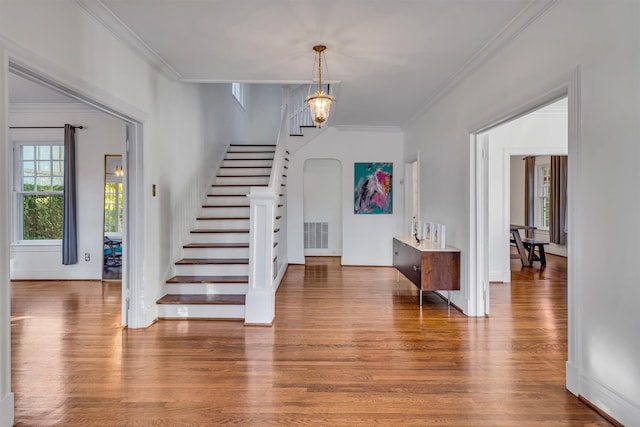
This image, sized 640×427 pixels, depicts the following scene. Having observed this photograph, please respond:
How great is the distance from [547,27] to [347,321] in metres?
3.11

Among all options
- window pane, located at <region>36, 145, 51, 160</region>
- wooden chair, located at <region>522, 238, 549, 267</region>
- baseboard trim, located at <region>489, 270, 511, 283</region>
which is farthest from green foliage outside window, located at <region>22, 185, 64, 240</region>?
wooden chair, located at <region>522, 238, 549, 267</region>

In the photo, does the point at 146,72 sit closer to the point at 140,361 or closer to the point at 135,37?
the point at 135,37

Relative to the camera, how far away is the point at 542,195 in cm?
955

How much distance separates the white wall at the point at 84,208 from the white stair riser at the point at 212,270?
2.57 metres

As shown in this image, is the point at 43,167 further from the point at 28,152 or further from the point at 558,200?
the point at 558,200

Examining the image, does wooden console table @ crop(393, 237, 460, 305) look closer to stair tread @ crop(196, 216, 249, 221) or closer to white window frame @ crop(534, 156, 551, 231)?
stair tread @ crop(196, 216, 249, 221)

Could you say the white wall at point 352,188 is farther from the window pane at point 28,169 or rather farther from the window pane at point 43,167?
the window pane at point 28,169

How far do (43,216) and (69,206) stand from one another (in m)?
0.71

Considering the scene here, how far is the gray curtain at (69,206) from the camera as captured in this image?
19.7ft

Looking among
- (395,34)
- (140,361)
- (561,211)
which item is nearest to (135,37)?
(395,34)

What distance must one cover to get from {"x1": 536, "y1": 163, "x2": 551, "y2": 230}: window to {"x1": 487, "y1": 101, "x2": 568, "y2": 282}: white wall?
412 cm

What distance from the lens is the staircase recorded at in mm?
4047

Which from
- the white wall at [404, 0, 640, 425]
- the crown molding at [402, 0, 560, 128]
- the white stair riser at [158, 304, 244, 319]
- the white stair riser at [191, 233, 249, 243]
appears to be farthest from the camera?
the white stair riser at [191, 233, 249, 243]

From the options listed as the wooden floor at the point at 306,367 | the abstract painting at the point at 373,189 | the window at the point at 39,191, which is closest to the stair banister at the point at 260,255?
the wooden floor at the point at 306,367
